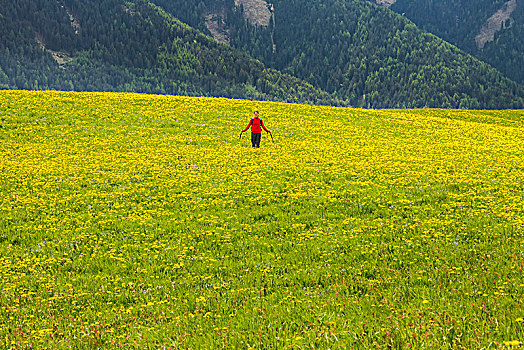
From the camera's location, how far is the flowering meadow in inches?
271

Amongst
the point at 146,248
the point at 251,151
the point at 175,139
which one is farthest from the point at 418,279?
the point at 175,139

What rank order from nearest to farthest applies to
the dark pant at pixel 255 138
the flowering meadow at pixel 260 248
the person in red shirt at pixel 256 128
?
the flowering meadow at pixel 260 248 → the person in red shirt at pixel 256 128 → the dark pant at pixel 255 138

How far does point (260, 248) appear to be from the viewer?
11688 mm

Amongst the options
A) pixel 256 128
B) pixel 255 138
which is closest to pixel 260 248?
pixel 256 128

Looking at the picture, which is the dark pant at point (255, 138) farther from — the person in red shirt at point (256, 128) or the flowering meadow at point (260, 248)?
the flowering meadow at point (260, 248)

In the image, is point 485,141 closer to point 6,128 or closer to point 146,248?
point 146,248

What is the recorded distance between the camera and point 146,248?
39.0ft

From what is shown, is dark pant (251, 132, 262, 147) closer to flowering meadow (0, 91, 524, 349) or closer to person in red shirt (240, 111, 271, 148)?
person in red shirt (240, 111, 271, 148)

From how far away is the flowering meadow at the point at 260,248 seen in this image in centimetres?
687

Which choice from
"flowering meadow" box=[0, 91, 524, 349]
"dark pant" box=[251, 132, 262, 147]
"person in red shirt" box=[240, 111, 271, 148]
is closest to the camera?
"flowering meadow" box=[0, 91, 524, 349]

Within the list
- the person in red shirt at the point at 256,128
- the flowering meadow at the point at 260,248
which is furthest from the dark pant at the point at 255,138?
the flowering meadow at the point at 260,248

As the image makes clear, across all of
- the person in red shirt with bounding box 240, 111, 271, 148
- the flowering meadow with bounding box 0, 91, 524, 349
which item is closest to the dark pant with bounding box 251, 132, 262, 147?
the person in red shirt with bounding box 240, 111, 271, 148

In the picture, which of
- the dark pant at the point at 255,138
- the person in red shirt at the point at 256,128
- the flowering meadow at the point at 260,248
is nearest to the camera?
the flowering meadow at the point at 260,248

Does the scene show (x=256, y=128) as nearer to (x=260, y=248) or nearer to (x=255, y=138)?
(x=255, y=138)
